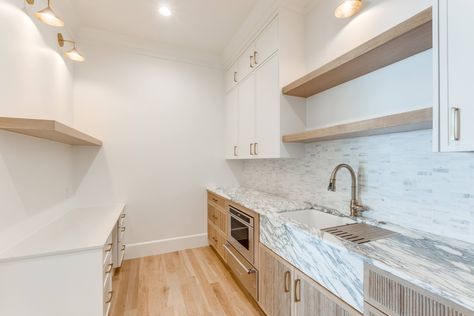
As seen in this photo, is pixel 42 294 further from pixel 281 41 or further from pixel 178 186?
pixel 281 41

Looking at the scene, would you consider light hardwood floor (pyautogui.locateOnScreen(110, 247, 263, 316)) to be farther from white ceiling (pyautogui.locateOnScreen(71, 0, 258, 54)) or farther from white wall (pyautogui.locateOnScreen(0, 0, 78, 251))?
white ceiling (pyautogui.locateOnScreen(71, 0, 258, 54))

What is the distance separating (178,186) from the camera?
10.3ft

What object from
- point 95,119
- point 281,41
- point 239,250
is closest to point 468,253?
point 239,250

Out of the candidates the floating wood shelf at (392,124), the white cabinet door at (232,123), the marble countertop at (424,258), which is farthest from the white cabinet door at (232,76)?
the marble countertop at (424,258)

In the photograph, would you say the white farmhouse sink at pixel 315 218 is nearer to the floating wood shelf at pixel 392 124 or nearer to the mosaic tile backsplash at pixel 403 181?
the mosaic tile backsplash at pixel 403 181

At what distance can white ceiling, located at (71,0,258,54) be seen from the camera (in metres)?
2.25

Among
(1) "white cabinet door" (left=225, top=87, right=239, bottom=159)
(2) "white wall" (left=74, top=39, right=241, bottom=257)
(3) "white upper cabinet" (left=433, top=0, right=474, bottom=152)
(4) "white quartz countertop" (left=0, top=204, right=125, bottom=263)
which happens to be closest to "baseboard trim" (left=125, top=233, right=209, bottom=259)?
(2) "white wall" (left=74, top=39, right=241, bottom=257)

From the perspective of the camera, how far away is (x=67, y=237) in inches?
61.9

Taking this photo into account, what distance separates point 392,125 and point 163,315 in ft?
7.33

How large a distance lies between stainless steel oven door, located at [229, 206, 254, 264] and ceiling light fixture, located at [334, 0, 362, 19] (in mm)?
1743

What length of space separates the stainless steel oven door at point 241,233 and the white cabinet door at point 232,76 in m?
1.78

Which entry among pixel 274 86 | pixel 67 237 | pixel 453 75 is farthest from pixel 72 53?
pixel 453 75

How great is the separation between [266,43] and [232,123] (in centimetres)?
119

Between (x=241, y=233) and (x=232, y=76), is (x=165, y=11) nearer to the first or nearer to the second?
(x=232, y=76)
